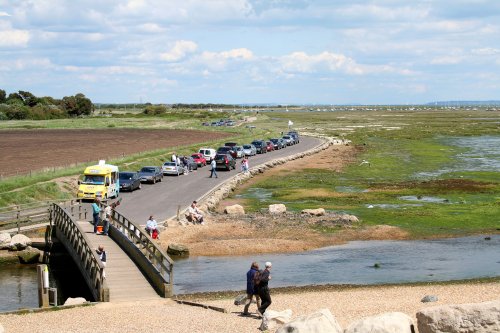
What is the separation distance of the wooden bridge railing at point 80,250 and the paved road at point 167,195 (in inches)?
159

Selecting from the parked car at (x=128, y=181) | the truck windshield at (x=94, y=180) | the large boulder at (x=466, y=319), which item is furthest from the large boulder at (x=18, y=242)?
the large boulder at (x=466, y=319)

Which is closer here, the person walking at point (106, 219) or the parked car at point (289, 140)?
the person walking at point (106, 219)

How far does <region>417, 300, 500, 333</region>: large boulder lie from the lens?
58.2 feet

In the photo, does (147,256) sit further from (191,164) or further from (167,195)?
(191,164)

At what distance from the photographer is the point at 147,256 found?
32.4 metres

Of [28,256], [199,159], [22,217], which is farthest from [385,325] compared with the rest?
[199,159]

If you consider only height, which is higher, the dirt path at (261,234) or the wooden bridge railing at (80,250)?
the wooden bridge railing at (80,250)

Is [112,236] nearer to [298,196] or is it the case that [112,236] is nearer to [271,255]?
[271,255]

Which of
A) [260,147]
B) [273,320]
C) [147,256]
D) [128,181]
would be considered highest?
[273,320]

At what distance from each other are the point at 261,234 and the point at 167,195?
14024 mm

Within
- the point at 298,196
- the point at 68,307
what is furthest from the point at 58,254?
the point at 298,196

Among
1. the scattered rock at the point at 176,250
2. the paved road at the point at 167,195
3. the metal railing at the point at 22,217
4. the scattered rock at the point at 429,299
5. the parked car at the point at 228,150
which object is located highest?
the parked car at the point at 228,150

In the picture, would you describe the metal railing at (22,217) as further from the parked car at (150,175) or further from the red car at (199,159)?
the red car at (199,159)

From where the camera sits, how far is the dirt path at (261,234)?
4025cm
